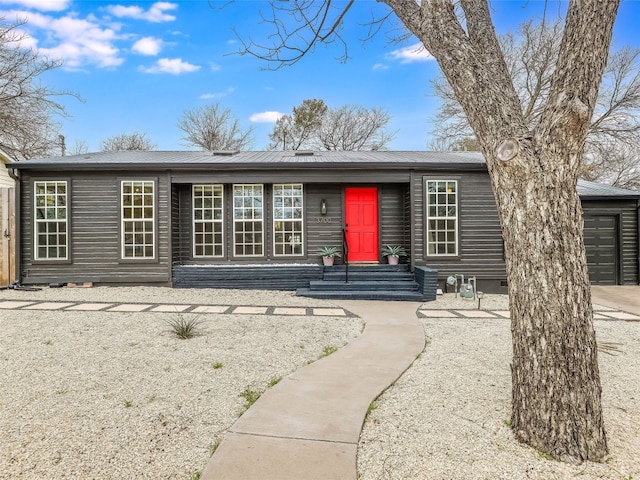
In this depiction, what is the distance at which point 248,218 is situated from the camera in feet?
27.5

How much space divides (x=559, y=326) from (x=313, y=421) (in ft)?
5.38

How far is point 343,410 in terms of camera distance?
8.11 feet

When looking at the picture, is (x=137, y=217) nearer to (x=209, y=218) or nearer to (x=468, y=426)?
(x=209, y=218)

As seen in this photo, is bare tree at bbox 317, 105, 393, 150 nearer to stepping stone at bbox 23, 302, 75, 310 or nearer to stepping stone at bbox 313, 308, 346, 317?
stepping stone at bbox 313, 308, 346, 317

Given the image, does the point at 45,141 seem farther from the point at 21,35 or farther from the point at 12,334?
the point at 12,334

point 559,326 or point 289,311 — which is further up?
point 559,326

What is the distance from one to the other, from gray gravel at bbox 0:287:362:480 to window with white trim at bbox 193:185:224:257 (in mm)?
3165

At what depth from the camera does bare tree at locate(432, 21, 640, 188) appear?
1393 centimetres

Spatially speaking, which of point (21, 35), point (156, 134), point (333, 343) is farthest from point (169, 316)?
point (156, 134)

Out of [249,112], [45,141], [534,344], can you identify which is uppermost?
[249,112]

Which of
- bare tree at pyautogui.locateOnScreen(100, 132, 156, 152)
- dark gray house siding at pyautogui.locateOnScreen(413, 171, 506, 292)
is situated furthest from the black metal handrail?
bare tree at pyautogui.locateOnScreen(100, 132, 156, 152)

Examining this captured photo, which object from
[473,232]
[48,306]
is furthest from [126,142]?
[473,232]

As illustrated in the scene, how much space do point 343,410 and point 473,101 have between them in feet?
7.60

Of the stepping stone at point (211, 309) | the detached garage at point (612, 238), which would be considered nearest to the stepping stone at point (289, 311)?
the stepping stone at point (211, 309)
